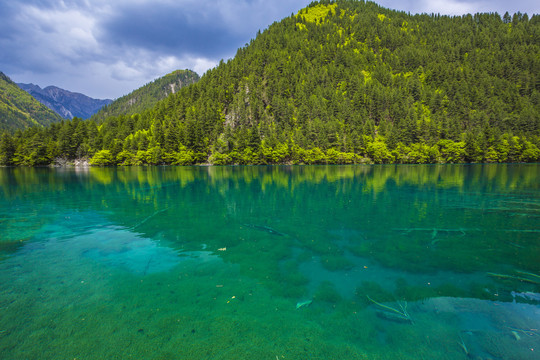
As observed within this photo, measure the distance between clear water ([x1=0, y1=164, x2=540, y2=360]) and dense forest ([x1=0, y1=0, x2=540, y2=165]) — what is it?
95931mm

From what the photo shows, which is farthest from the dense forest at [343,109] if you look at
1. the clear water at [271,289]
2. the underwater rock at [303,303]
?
the underwater rock at [303,303]

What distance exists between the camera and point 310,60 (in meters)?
163

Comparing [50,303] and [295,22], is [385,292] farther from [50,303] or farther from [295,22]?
[295,22]

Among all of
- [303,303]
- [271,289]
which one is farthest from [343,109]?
[303,303]

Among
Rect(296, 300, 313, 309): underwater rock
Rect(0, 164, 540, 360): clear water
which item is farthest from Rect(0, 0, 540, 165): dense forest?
Rect(296, 300, 313, 309): underwater rock

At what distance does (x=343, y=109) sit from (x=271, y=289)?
131270 mm

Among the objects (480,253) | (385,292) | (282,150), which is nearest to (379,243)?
(480,253)

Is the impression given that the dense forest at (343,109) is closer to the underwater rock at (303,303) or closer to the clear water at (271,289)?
the clear water at (271,289)

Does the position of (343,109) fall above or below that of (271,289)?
above

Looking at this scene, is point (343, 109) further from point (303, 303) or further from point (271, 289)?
point (303, 303)

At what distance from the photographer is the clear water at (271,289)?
4.52 meters

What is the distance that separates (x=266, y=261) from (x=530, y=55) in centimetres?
21576

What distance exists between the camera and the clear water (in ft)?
14.8

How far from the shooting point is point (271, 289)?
6.50 metres
